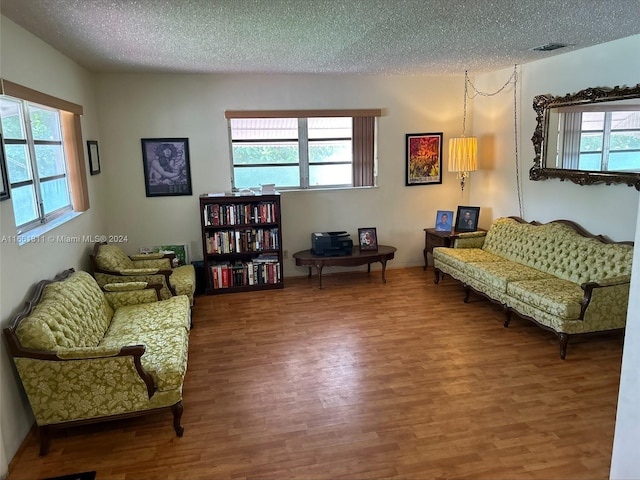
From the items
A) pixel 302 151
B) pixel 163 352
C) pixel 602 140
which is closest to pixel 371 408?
pixel 163 352

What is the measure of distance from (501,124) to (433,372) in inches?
144

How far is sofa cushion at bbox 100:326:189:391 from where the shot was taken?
2.85m

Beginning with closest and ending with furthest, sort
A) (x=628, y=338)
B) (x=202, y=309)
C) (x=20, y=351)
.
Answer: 1. (x=628, y=338)
2. (x=20, y=351)
3. (x=202, y=309)

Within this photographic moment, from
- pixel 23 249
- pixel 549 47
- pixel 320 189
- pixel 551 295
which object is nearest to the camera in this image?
pixel 23 249

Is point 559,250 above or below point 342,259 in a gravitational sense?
above

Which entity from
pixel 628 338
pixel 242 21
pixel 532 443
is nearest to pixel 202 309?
pixel 242 21

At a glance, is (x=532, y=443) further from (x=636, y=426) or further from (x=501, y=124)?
(x=501, y=124)

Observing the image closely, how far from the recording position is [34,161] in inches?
142

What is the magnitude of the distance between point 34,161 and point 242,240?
248cm

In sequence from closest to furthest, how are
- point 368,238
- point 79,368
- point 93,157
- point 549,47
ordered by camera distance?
point 79,368
point 549,47
point 93,157
point 368,238

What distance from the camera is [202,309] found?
512 cm

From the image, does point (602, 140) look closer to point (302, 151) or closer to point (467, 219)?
point (467, 219)

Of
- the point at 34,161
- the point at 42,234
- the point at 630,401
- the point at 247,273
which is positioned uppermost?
the point at 34,161

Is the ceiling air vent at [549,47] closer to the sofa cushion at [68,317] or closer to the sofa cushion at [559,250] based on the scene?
the sofa cushion at [559,250]
